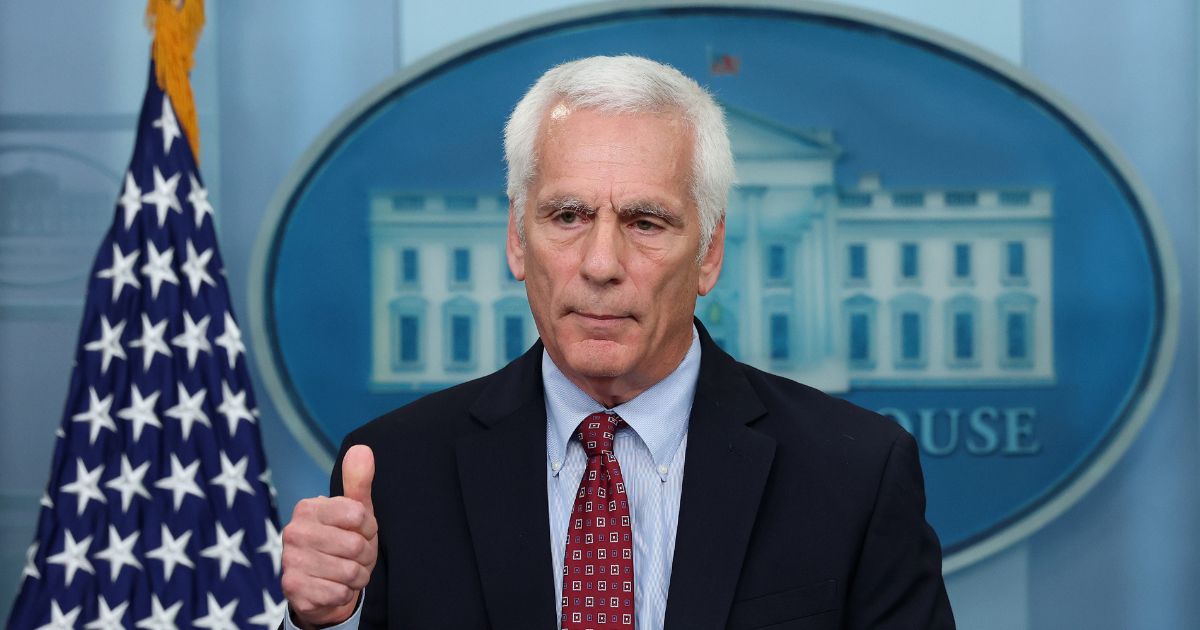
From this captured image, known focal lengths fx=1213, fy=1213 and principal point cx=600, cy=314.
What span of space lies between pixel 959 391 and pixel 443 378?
120 centimetres

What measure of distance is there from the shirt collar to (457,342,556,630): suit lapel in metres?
0.02

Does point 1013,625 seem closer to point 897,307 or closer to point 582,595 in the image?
point 897,307

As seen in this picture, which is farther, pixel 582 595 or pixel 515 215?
pixel 515 215

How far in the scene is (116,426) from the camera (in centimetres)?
255

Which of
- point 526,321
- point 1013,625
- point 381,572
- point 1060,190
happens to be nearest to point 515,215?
point 381,572

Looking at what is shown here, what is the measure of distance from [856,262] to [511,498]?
1572mm

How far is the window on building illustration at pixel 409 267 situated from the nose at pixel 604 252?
1508 mm

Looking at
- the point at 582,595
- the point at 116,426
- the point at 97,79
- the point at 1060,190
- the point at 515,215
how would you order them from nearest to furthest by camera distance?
the point at 582,595 → the point at 515,215 → the point at 116,426 → the point at 1060,190 → the point at 97,79

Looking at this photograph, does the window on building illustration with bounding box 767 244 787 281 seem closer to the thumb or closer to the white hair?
the white hair

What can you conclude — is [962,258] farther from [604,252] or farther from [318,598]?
[318,598]

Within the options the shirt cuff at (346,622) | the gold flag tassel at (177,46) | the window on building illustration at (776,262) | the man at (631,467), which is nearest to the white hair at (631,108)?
the man at (631,467)

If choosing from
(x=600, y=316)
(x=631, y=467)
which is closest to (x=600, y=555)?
(x=631, y=467)

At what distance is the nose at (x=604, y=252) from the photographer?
54.1 inches

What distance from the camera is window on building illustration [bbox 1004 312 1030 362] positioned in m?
2.78
